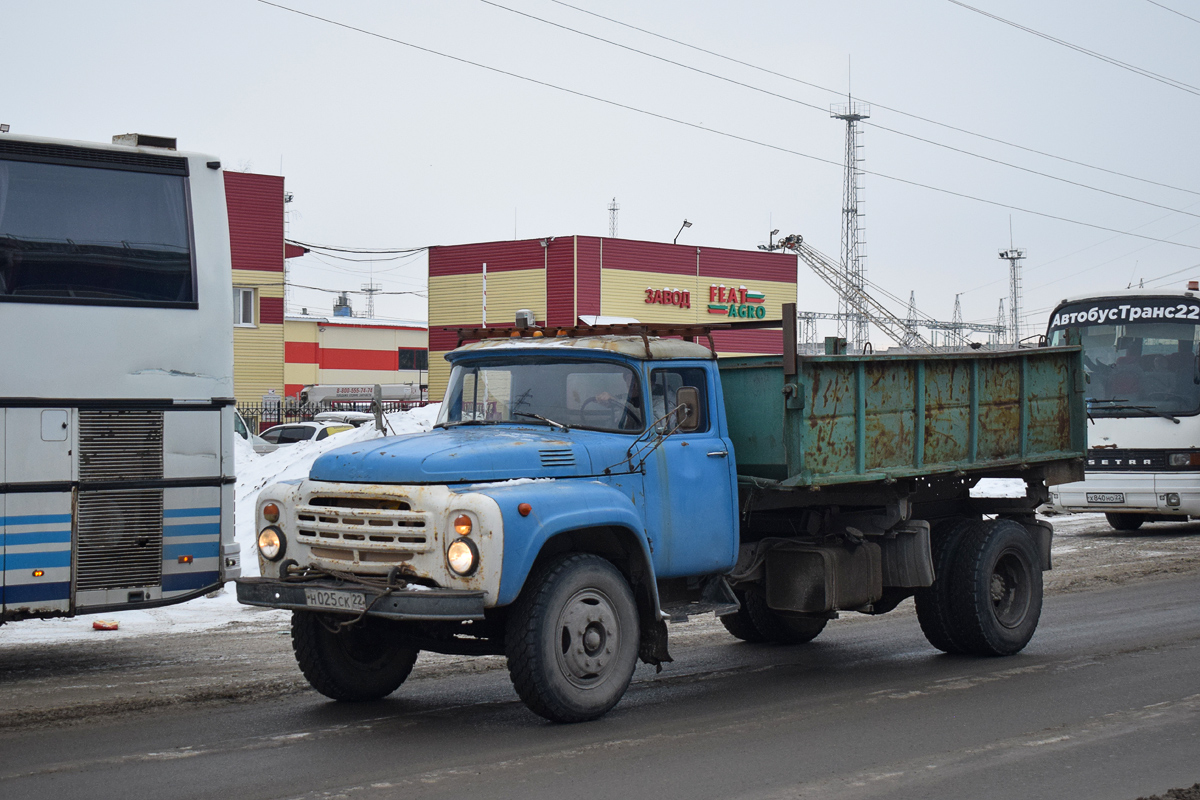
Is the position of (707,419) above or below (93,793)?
above

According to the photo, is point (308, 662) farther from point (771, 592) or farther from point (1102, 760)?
point (1102, 760)

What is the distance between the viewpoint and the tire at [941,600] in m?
10.0

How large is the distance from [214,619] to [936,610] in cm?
672

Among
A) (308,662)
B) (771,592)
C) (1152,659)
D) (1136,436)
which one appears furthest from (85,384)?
(1136,436)

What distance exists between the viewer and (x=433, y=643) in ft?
25.5

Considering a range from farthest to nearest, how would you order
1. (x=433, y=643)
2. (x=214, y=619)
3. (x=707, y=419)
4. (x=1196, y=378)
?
(x=1196, y=378), (x=214, y=619), (x=707, y=419), (x=433, y=643)

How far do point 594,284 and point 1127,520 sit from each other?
92.2 feet

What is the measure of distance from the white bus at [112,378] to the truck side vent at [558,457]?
3.58 m

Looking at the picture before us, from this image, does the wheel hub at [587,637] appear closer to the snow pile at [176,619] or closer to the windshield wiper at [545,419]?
the windshield wiper at [545,419]

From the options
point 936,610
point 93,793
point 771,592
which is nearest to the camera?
point 93,793

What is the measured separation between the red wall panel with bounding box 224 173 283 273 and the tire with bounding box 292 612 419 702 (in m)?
33.1

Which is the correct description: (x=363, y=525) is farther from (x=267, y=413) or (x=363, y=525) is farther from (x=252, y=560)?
(x=267, y=413)

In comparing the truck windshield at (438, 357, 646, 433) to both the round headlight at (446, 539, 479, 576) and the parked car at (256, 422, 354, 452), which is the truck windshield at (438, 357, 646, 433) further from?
the parked car at (256, 422, 354, 452)

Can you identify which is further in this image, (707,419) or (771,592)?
(771,592)
